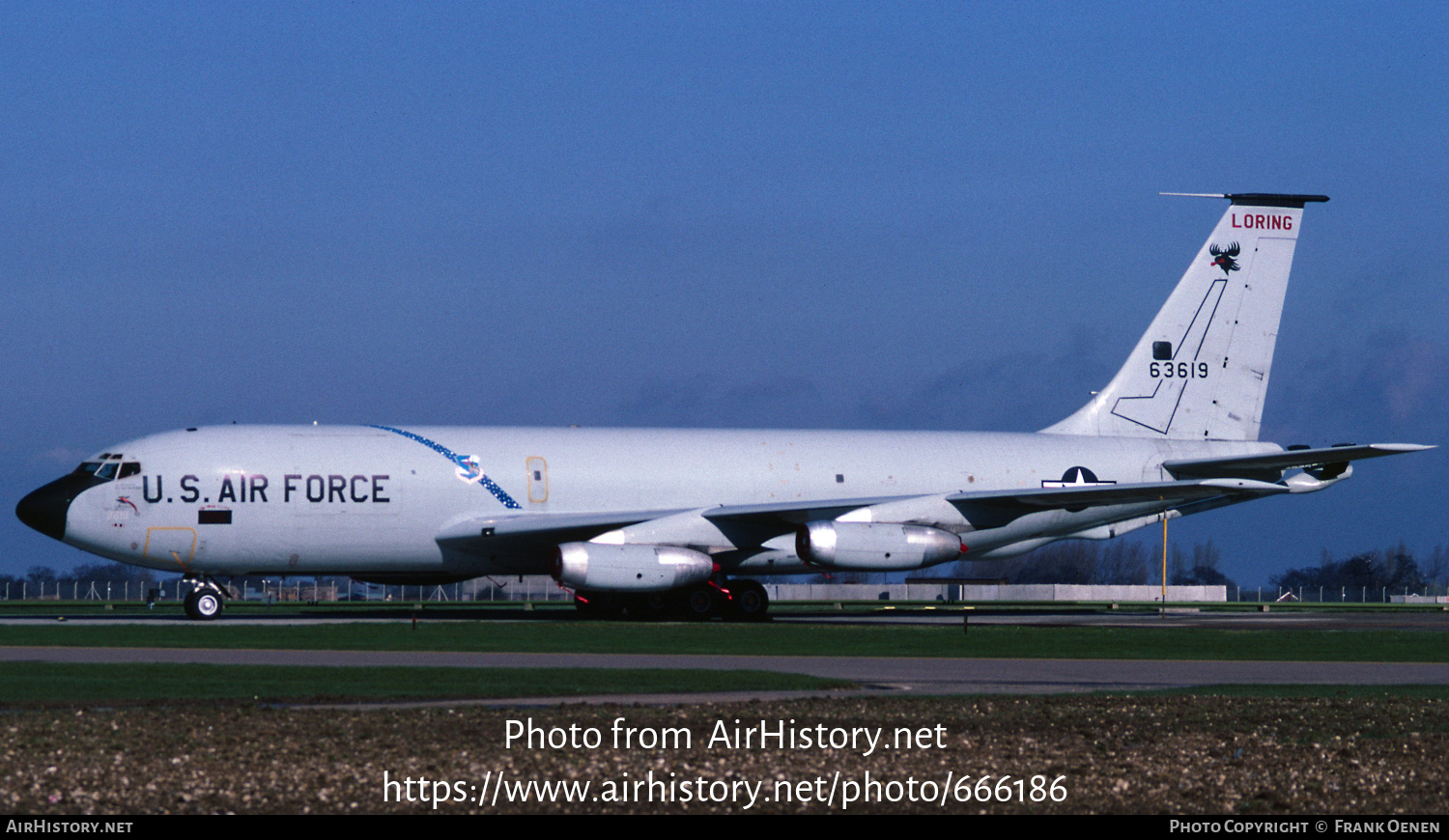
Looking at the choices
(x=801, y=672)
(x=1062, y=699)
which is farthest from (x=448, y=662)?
(x=1062, y=699)

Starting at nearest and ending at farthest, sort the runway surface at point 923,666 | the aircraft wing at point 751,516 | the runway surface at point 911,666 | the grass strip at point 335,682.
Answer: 1. the grass strip at point 335,682
2. the runway surface at point 911,666
3. the runway surface at point 923,666
4. the aircraft wing at point 751,516

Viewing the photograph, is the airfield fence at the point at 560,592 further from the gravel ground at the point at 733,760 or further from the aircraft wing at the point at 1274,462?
the gravel ground at the point at 733,760

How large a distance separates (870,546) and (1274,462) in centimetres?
1121

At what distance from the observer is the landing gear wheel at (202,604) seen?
35656 millimetres

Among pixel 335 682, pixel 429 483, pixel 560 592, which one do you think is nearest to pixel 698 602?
pixel 429 483

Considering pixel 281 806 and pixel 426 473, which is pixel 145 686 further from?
pixel 426 473

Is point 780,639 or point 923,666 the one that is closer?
point 923,666

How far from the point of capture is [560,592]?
7525cm

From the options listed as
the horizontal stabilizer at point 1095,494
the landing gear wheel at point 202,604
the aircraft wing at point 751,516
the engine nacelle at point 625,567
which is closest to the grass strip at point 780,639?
the engine nacelle at point 625,567

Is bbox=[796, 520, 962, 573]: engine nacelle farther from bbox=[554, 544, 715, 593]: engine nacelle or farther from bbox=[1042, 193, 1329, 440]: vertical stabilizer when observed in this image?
bbox=[1042, 193, 1329, 440]: vertical stabilizer

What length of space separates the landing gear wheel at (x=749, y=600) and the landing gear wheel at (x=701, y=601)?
1.70 feet

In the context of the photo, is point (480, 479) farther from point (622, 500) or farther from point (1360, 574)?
point (1360, 574)

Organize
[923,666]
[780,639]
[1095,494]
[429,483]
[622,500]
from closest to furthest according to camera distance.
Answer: [923,666] < [780,639] < [429,483] < [1095,494] < [622,500]

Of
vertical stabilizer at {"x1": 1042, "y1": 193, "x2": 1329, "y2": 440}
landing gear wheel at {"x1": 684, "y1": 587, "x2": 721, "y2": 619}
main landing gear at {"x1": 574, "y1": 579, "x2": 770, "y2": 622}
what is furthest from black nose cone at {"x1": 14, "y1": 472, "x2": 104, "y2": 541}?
vertical stabilizer at {"x1": 1042, "y1": 193, "x2": 1329, "y2": 440}
